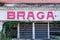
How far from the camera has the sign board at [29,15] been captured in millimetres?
8516

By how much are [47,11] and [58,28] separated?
3.68 feet

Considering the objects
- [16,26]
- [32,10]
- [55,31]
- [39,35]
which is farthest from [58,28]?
[16,26]

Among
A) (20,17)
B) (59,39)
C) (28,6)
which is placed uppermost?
(28,6)

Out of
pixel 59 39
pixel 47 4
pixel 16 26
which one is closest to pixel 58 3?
pixel 47 4

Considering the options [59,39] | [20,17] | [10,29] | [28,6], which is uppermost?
[28,6]

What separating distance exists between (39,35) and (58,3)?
6.61ft

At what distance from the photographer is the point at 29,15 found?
8562 millimetres

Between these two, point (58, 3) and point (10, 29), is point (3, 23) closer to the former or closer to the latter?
point (10, 29)

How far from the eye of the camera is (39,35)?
873cm

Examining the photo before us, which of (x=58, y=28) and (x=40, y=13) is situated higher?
(x=40, y=13)

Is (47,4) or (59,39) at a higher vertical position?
(47,4)

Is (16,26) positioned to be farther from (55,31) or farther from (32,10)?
(55,31)

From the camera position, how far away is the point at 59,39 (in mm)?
8508

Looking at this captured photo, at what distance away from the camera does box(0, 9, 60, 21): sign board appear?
8.52 meters
